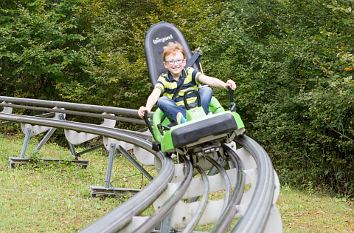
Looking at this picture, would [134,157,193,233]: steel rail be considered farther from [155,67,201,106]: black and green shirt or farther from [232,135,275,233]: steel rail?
[155,67,201,106]: black and green shirt

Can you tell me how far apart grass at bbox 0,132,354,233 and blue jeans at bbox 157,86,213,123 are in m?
1.41

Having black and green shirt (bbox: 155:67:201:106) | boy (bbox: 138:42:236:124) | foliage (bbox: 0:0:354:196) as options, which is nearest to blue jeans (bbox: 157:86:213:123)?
boy (bbox: 138:42:236:124)

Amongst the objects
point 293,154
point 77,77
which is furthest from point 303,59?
point 77,77

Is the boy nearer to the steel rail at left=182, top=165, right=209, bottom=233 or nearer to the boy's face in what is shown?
the boy's face

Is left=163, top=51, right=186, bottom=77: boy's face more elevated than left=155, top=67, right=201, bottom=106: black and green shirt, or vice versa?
left=163, top=51, right=186, bottom=77: boy's face

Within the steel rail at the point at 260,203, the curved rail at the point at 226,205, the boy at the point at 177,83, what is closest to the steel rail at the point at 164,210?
the curved rail at the point at 226,205

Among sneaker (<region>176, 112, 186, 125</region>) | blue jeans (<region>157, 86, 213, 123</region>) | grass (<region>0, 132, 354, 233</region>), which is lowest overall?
grass (<region>0, 132, 354, 233</region>)

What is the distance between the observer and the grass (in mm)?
6141

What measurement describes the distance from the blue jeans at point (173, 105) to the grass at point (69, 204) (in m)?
1.41

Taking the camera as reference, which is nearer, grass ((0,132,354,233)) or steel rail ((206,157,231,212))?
steel rail ((206,157,231,212))

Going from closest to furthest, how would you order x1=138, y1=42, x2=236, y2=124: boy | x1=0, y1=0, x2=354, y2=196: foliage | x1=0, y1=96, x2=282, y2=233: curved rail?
x1=0, y1=96, x2=282, y2=233: curved rail, x1=138, y1=42, x2=236, y2=124: boy, x1=0, y1=0, x2=354, y2=196: foliage

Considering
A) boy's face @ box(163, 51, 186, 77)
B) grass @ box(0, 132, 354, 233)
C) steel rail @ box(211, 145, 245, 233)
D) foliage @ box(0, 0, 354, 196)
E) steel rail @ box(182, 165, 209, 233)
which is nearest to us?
steel rail @ box(211, 145, 245, 233)

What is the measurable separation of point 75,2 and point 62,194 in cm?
1302

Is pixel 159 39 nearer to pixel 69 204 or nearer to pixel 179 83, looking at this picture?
pixel 179 83
